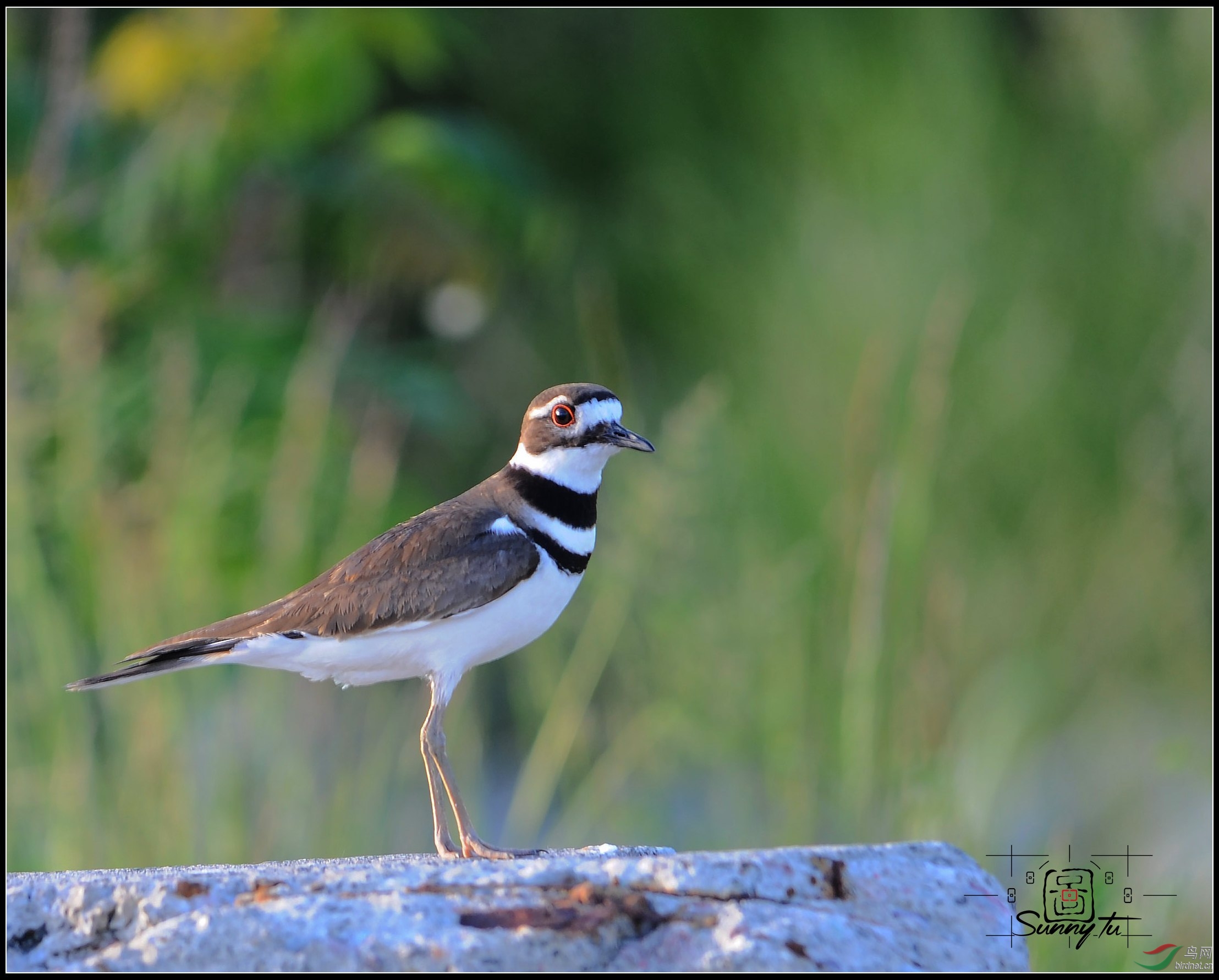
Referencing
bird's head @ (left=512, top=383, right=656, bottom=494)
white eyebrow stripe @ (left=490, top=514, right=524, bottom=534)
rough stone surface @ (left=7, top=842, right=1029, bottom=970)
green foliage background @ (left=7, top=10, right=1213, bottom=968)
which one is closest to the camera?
rough stone surface @ (left=7, top=842, right=1029, bottom=970)

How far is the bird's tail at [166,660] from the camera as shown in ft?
12.5

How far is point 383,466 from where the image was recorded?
254 inches

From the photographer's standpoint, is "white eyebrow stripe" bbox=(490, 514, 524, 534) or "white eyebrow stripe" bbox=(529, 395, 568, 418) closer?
"white eyebrow stripe" bbox=(490, 514, 524, 534)

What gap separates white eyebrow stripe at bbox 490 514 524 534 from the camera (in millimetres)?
4027

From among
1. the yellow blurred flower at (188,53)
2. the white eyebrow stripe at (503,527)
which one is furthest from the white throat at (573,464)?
the yellow blurred flower at (188,53)

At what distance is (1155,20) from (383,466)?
5.99m

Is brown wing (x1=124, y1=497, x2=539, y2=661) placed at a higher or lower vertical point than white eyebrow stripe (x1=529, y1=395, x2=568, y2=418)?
lower

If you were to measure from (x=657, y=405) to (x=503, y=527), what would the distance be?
4.95 m

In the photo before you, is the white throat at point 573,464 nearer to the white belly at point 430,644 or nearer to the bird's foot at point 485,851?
the white belly at point 430,644

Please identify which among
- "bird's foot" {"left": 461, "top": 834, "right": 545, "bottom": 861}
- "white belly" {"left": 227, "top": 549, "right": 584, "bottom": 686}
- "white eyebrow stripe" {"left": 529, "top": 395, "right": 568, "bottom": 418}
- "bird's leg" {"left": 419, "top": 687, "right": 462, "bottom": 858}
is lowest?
"bird's foot" {"left": 461, "top": 834, "right": 545, "bottom": 861}

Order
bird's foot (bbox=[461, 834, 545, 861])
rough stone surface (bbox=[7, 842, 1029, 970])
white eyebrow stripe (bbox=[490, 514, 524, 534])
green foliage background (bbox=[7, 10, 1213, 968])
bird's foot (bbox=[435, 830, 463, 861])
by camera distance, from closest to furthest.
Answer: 1. rough stone surface (bbox=[7, 842, 1029, 970])
2. bird's foot (bbox=[461, 834, 545, 861])
3. bird's foot (bbox=[435, 830, 463, 861])
4. white eyebrow stripe (bbox=[490, 514, 524, 534])
5. green foliage background (bbox=[7, 10, 1213, 968])

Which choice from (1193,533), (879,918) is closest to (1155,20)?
(1193,533)

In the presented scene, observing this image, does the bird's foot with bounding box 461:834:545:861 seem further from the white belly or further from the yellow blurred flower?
the yellow blurred flower

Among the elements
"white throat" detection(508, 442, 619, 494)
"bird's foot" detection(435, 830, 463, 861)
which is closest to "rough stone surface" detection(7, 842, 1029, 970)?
"bird's foot" detection(435, 830, 463, 861)
